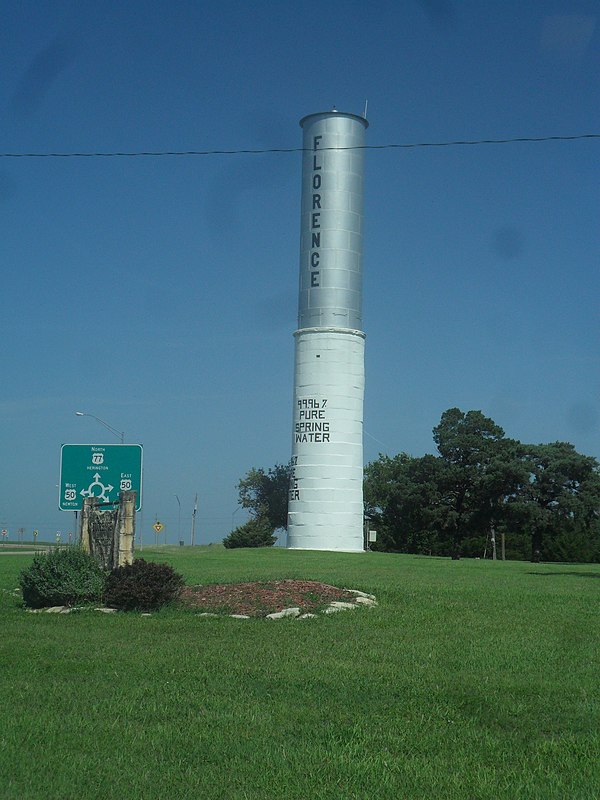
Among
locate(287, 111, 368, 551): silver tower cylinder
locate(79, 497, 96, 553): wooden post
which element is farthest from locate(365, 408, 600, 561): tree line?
locate(79, 497, 96, 553): wooden post

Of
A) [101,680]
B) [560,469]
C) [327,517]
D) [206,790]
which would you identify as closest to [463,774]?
[206,790]

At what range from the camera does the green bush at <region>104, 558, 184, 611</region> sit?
19.9 metres

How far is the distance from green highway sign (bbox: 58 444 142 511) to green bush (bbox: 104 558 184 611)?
8.68m

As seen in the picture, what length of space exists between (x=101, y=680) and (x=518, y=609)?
37.7 ft

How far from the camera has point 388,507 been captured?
90500 millimetres

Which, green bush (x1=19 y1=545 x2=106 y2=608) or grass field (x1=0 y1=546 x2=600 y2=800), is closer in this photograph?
grass field (x1=0 y1=546 x2=600 y2=800)

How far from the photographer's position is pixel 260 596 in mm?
20766

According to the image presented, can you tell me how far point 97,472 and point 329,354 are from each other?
134ft

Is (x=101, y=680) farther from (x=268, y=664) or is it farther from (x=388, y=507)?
(x=388, y=507)

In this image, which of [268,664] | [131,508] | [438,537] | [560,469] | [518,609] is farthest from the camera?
[438,537]

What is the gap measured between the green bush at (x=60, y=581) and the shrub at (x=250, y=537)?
6304 cm

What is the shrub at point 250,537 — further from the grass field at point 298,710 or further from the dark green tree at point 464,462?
the grass field at point 298,710

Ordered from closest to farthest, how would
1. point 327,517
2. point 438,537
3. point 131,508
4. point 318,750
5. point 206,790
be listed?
point 206,790 → point 318,750 → point 131,508 → point 327,517 → point 438,537

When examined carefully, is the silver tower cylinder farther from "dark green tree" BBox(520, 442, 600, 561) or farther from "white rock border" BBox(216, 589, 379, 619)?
"white rock border" BBox(216, 589, 379, 619)
